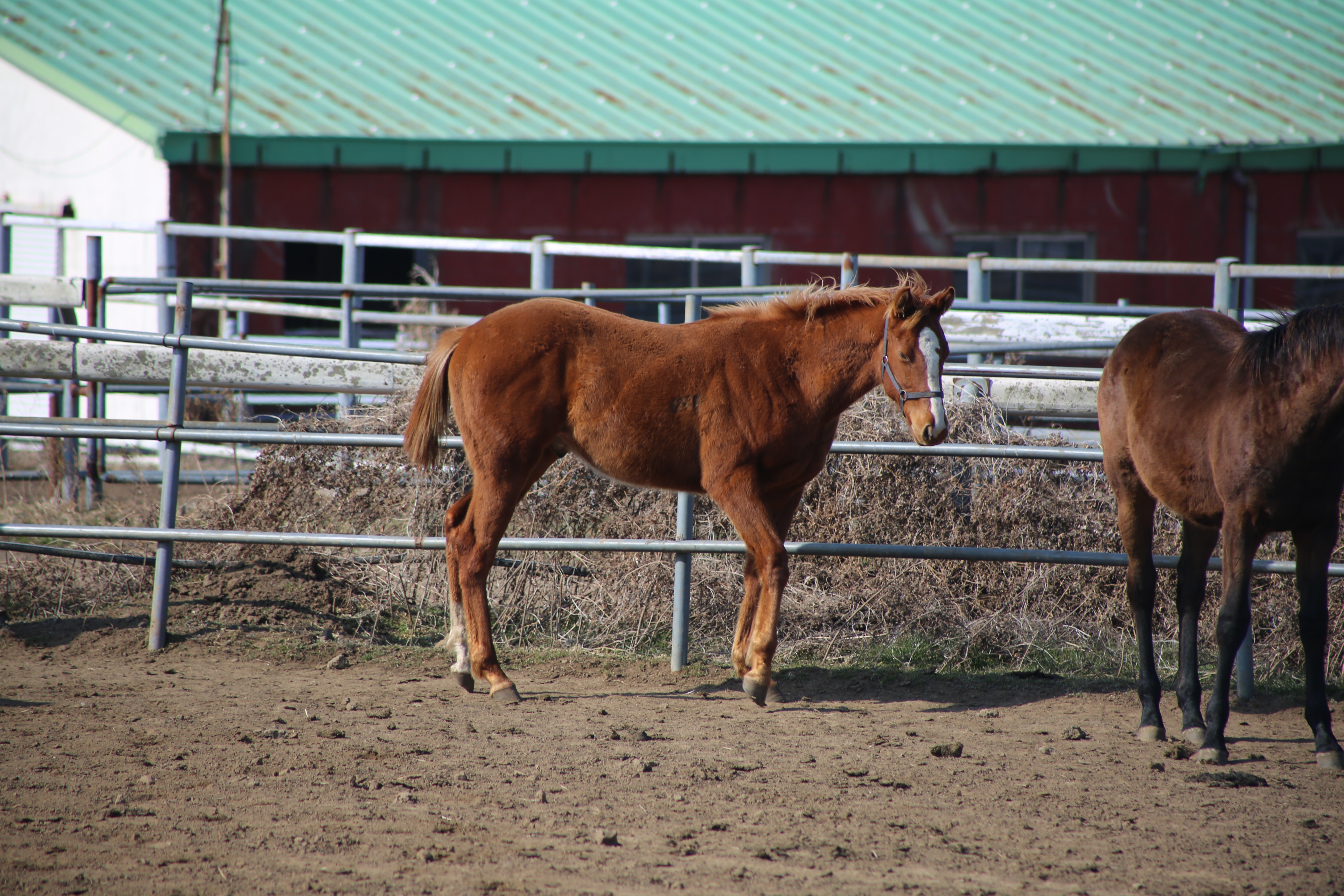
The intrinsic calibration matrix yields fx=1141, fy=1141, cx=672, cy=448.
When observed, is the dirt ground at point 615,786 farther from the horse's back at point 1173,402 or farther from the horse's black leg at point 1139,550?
the horse's back at point 1173,402

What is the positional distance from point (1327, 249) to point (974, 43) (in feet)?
17.9

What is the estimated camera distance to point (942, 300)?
479cm

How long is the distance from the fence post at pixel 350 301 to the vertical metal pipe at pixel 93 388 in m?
1.53

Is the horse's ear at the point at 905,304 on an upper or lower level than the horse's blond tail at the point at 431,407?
upper

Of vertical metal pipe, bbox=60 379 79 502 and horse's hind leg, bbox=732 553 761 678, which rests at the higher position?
vertical metal pipe, bbox=60 379 79 502

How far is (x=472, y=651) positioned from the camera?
16.7 ft

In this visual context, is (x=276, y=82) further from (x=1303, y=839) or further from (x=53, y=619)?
(x=1303, y=839)

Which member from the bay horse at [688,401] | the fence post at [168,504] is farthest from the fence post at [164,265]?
the bay horse at [688,401]

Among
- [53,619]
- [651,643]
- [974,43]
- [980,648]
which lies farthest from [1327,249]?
[53,619]

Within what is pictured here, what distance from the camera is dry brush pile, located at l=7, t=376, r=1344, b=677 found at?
19.1ft

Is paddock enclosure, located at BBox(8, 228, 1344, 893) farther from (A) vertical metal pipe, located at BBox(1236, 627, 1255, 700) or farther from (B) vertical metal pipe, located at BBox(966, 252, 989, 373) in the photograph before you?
(B) vertical metal pipe, located at BBox(966, 252, 989, 373)

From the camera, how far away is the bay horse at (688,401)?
4848mm

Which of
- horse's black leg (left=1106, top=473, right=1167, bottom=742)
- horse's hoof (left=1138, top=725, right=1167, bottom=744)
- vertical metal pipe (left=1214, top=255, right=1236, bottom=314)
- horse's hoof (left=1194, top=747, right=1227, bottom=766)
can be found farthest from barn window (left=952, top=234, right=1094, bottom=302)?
horse's hoof (left=1194, top=747, right=1227, bottom=766)

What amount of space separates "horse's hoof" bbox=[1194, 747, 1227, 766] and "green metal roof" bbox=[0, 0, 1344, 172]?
33.2 ft
